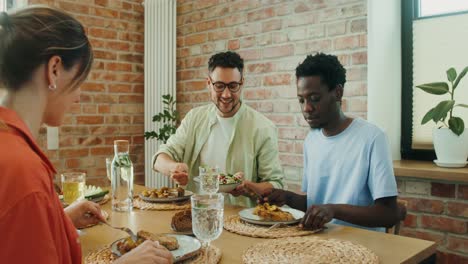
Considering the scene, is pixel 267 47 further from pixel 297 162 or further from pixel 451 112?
pixel 451 112

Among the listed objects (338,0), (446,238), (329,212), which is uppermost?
(338,0)

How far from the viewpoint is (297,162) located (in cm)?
297

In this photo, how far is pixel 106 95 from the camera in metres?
3.73

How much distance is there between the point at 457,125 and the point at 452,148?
0.12 metres

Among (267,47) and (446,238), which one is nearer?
(446,238)

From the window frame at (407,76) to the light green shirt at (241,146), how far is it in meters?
0.89

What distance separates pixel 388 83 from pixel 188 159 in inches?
50.3

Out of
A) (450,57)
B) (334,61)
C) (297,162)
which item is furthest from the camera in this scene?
(297,162)

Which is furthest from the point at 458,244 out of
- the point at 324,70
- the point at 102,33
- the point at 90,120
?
the point at 102,33

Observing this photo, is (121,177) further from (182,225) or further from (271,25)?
(271,25)

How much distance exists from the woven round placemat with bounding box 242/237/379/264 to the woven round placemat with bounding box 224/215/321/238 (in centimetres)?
6

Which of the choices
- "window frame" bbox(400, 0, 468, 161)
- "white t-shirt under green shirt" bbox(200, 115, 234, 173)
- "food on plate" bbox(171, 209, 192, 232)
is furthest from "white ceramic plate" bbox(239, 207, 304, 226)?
"window frame" bbox(400, 0, 468, 161)

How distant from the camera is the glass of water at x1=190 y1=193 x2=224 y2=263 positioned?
1165mm

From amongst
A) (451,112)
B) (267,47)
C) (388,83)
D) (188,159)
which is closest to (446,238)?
(451,112)
